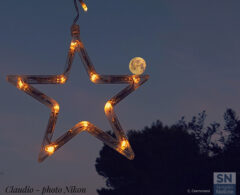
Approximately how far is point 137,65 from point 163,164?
1851cm

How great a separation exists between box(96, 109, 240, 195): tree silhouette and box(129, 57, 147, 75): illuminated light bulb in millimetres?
16996

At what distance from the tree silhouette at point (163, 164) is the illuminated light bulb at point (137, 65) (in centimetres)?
1700

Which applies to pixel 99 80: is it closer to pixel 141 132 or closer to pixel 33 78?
pixel 33 78

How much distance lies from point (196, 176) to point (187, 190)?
1.08 meters

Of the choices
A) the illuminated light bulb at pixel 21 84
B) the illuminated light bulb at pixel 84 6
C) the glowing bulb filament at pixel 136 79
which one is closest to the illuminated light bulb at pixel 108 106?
the glowing bulb filament at pixel 136 79

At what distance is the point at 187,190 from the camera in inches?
1074

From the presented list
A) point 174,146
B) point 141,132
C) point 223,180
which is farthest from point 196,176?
point 223,180

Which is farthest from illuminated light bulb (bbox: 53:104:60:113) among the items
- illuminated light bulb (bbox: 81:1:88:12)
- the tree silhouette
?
the tree silhouette

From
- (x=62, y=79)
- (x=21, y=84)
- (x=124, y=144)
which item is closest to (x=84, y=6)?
(x=62, y=79)

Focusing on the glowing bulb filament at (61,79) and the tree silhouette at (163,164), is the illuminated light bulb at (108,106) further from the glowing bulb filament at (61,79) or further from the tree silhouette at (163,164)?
the tree silhouette at (163,164)

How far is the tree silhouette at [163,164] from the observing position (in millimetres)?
27406

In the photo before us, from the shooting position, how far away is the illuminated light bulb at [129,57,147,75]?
1067 cm

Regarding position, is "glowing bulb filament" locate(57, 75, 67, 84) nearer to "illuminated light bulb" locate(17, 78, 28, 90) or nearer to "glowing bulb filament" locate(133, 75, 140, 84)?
"illuminated light bulb" locate(17, 78, 28, 90)

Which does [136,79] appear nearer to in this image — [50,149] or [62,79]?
[62,79]
